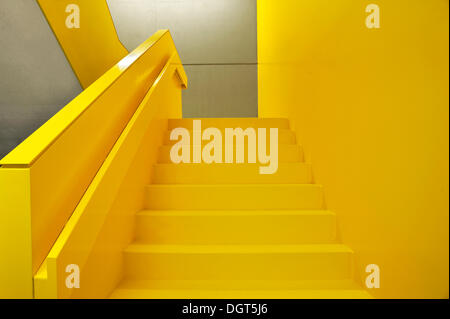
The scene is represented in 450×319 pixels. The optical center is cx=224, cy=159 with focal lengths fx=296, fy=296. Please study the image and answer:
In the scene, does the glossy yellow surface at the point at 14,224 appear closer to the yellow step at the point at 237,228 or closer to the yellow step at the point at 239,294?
the yellow step at the point at 239,294

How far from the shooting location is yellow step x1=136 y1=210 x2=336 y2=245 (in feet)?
5.24

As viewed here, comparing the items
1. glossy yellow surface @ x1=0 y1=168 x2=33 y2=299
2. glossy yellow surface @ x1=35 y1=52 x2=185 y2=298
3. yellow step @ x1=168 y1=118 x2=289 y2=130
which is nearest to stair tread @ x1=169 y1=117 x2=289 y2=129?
yellow step @ x1=168 y1=118 x2=289 y2=130

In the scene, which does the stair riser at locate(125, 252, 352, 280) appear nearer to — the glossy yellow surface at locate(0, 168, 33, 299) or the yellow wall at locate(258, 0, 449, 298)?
the yellow wall at locate(258, 0, 449, 298)

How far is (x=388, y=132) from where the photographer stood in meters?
1.09

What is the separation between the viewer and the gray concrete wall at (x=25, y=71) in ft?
6.83

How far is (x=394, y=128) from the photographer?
1.05 m

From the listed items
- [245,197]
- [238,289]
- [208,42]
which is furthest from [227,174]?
[208,42]

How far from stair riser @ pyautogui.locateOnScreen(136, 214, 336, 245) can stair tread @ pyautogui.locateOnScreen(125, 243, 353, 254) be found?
0.06 metres

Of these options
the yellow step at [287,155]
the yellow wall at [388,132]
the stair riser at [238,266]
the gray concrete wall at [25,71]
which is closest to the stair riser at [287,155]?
the yellow step at [287,155]

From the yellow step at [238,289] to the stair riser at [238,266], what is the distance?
0.03m

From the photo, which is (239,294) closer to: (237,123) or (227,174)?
(227,174)

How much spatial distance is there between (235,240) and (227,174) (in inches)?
21.9
